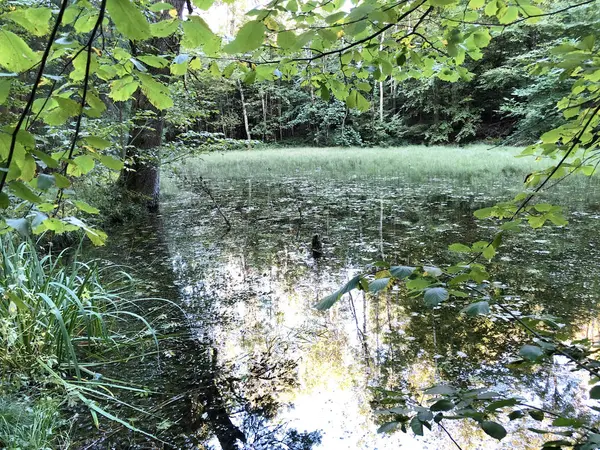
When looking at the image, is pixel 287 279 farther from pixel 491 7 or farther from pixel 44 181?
pixel 44 181

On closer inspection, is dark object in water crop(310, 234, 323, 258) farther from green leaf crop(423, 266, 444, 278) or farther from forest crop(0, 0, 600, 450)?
green leaf crop(423, 266, 444, 278)

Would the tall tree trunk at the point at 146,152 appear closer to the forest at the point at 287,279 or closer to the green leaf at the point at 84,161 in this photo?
the forest at the point at 287,279

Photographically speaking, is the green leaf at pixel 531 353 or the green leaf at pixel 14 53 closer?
the green leaf at pixel 14 53

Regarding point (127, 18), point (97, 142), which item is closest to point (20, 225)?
point (97, 142)

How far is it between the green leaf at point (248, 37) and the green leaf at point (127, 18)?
0.23 m

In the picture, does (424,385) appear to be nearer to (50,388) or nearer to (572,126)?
(572,126)

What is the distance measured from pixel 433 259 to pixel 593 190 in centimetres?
566

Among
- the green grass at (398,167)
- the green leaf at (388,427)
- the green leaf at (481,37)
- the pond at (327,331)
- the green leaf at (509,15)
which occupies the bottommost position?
the pond at (327,331)

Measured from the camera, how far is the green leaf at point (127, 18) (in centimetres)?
54

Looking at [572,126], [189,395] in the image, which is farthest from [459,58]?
[189,395]

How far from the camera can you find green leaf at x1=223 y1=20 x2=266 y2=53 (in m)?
0.77

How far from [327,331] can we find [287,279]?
46.8 inches

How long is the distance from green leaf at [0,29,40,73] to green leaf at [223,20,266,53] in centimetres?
37

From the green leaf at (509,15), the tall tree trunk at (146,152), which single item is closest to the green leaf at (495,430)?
the green leaf at (509,15)
